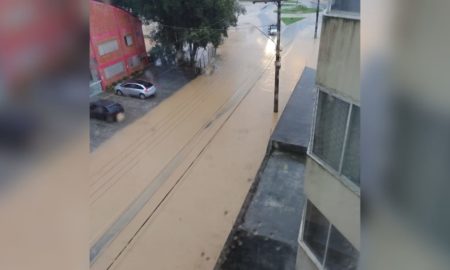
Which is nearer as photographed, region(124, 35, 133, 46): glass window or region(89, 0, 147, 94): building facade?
region(89, 0, 147, 94): building facade

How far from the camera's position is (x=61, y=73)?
0.46 meters

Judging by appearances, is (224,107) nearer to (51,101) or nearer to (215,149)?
(215,149)

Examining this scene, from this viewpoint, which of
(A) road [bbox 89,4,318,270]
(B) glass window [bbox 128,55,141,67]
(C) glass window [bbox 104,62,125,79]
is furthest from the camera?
(B) glass window [bbox 128,55,141,67]

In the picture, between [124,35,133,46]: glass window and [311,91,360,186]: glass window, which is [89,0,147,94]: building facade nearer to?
[124,35,133,46]: glass window

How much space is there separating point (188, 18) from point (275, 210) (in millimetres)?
9948

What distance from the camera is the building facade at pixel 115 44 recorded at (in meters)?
13.0

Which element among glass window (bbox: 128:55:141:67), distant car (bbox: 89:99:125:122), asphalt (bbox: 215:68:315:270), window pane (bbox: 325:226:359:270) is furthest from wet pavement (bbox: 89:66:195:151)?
window pane (bbox: 325:226:359:270)

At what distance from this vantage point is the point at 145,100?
13016mm

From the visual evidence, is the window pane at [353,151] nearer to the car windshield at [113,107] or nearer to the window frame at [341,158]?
the window frame at [341,158]

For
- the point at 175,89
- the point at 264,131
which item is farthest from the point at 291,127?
the point at 175,89

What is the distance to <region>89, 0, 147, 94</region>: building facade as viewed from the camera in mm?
13000

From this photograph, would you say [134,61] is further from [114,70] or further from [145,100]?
[145,100]

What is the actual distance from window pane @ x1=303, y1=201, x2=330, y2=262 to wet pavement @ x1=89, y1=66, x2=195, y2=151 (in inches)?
221

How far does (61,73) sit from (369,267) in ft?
1.77
